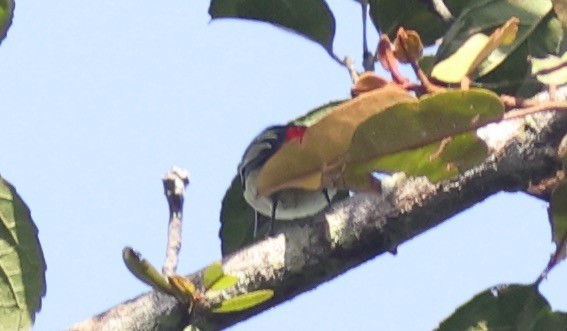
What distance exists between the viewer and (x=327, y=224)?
1.08m

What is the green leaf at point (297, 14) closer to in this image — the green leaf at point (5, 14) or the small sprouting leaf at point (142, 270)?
the green leaf at point (5, 14)

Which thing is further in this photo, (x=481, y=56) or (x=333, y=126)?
(x=481, y=56)

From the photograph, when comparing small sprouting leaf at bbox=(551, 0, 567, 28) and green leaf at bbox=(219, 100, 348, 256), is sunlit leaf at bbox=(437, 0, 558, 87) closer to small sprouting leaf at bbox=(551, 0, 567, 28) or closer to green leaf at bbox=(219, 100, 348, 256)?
small sprouting leaf at bbox=(551, 0, 567, 28)

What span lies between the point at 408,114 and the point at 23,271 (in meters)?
0.49

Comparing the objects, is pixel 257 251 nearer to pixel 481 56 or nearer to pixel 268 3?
pixel 481 56

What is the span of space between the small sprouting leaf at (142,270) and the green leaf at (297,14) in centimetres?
72

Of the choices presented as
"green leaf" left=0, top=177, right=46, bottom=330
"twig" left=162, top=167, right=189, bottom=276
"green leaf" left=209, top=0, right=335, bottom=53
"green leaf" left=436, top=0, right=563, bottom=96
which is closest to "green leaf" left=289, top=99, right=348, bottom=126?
"green leaf" left=209, top=0, right=335, bottom=53

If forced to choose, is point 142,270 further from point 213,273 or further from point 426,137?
point 426,137

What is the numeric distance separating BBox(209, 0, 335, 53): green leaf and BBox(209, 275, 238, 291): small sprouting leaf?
0.70 metres

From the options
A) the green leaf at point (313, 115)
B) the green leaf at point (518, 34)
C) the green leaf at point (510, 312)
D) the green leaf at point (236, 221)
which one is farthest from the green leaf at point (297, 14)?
the green leaf at point (510, 312)

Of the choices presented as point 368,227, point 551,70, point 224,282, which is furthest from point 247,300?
point 551,70

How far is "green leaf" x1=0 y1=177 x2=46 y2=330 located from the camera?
114cm

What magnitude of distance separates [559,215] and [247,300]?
0.33m

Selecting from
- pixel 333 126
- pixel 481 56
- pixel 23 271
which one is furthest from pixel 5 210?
pixel 481 56
